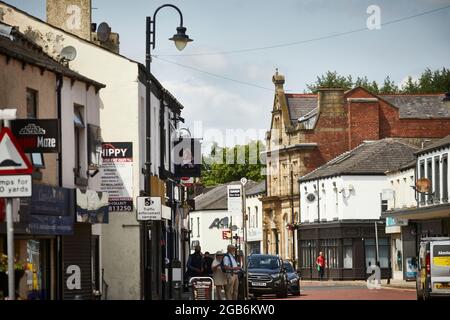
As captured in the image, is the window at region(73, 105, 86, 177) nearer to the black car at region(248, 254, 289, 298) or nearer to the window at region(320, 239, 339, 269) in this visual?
the black car at region(248, 254, 289, 298)

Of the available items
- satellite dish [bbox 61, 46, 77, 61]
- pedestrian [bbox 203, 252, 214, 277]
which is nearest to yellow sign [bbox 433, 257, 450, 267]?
pedestrian [bbox 203, 252, 214, 277]

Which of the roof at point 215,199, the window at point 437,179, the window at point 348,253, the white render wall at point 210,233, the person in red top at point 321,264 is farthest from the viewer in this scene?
the white render wall at point 210,233

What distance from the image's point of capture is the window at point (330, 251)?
89.9 meters

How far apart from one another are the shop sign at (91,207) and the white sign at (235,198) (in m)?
5.17

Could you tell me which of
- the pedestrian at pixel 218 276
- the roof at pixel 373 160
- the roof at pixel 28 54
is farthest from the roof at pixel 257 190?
the roof at pixel 28 54

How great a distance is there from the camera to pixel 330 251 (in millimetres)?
91750

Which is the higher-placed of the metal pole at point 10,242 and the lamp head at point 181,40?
the lamp head at point 181,40

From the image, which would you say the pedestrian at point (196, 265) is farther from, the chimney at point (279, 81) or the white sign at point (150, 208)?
the chimney at point (279, 81)

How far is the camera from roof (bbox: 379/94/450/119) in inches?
4021

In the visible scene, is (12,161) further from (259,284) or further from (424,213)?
(424,213)

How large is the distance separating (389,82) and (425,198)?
59.2 metres

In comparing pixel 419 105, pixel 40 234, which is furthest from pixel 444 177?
pixel 40 234

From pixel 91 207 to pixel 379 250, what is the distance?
5856cm

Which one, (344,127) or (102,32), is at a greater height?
(344,127)
